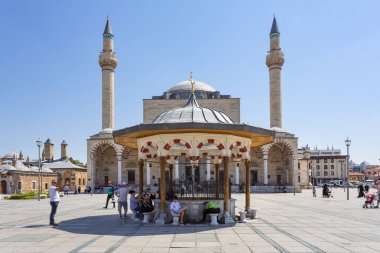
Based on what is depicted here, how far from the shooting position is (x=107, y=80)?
46.2m

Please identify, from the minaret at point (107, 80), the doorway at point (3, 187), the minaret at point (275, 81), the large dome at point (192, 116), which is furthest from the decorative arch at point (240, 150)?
the doorway at point (3, 187)

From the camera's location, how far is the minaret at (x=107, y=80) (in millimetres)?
45950

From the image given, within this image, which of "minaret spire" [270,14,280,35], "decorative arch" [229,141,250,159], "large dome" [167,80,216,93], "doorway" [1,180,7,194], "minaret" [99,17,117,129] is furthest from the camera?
"large dome" [167,80,216,93]

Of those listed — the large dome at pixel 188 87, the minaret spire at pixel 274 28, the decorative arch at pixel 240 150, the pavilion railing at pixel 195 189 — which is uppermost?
the minaret spire at pixel 274 28

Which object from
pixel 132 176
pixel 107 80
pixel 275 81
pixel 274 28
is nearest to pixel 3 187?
pixel 132 176

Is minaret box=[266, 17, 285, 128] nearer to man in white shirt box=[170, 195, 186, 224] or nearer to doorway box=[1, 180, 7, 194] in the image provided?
doorway box=[1, 180, 7, 194]

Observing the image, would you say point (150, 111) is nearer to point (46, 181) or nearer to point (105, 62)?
point (105, 62)

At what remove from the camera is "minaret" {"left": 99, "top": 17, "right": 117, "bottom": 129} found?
46.0m

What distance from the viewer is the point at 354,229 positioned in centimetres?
1145

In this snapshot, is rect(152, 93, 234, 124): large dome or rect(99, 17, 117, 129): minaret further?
rect(99, 17, 117, 129): minaret

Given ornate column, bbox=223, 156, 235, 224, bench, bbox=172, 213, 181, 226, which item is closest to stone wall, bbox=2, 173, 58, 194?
bench, bbox=172, 213, 181, 226

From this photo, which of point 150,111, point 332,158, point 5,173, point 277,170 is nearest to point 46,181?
point 5,173

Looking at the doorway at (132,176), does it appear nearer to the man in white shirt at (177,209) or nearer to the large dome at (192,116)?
the large dome at (192,116)

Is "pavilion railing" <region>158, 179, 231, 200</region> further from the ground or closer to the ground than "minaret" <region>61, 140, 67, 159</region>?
closer to the ground
